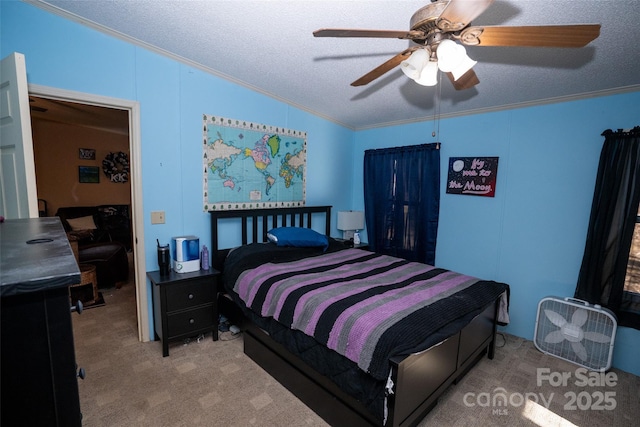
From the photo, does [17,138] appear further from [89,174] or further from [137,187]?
[89,174]

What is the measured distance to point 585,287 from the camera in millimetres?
2506

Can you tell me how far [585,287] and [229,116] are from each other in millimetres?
3688

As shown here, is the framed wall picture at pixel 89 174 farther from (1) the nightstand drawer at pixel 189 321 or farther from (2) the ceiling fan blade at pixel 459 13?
(2) the ceiling fan blade at pixel 459 13

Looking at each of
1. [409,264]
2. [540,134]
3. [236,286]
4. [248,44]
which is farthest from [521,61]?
[236,286]

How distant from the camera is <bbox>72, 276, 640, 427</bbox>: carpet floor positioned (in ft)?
5.96

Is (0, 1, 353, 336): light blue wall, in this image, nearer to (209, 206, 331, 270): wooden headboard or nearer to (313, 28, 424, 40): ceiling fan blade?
(209, 206, 331, 270): wooden headboard

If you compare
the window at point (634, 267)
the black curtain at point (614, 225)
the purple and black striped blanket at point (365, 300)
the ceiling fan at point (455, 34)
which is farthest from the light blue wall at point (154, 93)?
the window at point (634, 267)

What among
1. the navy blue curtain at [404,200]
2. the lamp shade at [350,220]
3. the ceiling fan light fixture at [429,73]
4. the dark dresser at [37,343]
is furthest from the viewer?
the lamp shade at [350,220]

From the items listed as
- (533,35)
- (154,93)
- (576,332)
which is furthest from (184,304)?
(576,332)

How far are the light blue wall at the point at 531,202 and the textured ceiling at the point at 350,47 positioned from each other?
0.64 ft

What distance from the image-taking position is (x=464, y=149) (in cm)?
326

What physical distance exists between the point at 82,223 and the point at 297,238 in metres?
4.17

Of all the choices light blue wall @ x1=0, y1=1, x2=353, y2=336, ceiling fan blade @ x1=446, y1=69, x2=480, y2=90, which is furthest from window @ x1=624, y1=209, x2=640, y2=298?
light blue wall @ x1=0, y1=1, x2=353, y2=336

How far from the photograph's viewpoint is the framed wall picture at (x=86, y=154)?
5383mm
